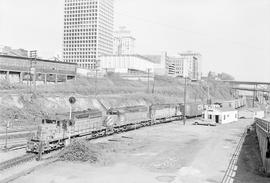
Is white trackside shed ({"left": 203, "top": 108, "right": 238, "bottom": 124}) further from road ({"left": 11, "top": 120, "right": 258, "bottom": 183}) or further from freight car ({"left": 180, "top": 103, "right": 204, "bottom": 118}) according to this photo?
road ({"left": 11, "top": 120, "right": 258, "bottom": 183})

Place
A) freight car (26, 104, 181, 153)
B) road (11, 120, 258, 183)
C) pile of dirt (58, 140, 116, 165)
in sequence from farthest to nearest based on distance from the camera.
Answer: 1. freight car (26, 104, 181, 153)
2. pile of dirt (58, 140, 116, 165)
3. road (11, 120, 258, 183)

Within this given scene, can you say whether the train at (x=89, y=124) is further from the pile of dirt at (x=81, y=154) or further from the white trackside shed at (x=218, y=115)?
the white trackside shed at (x=218, y=115)

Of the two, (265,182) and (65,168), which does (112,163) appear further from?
(265,182)

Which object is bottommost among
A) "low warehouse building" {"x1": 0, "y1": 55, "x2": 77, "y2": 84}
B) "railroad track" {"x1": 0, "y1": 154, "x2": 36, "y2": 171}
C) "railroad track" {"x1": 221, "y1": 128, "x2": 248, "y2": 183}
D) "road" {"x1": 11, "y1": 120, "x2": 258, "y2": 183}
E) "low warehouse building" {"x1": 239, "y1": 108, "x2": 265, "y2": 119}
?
"railroad track" {"x1": 221, "y1": 128, "x2": 248, "y2": 183}

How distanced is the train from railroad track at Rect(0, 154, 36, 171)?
1057 mm

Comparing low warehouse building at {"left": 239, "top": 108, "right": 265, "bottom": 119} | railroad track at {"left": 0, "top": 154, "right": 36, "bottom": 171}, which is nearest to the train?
railroad track at {"left": 0, "top": 154, "right": 36, "bottom": 171}

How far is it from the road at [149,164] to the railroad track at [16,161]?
2470 millimetres

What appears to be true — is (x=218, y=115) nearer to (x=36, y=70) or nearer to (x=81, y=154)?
(x=81, y=154)

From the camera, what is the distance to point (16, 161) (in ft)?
85.4

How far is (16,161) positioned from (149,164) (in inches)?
463

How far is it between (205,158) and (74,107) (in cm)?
3734

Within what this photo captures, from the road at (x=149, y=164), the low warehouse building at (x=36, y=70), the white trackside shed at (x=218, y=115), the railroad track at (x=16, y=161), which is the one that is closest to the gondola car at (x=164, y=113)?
the white trackside shed at (x=218, y=115)

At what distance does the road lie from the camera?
23.8 meters

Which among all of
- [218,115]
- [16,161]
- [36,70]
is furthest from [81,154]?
[36,70]
